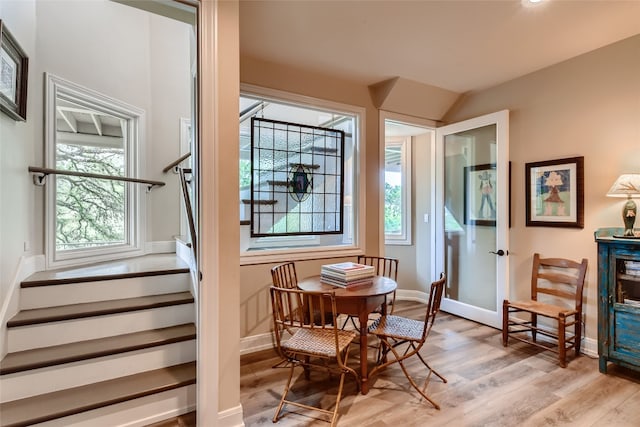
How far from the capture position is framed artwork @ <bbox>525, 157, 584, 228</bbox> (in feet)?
9.52

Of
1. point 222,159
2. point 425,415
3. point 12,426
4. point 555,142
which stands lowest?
point 425,415

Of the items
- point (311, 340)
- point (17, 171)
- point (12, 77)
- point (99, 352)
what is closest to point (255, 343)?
point (311, 340)

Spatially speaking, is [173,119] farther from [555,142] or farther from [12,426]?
[555,142]

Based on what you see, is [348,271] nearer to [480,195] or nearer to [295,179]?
[295,179]

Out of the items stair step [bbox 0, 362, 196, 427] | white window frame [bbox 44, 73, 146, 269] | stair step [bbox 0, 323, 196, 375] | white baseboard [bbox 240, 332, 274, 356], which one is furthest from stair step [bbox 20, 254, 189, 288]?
white baseboard [bbox 240, 332, 274, 356]

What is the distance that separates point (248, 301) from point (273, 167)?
1.32 m

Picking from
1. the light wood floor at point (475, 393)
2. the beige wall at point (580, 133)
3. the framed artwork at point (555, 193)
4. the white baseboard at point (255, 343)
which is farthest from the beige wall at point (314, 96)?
the framed artwork at point (555, 193)

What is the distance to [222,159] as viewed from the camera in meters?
1.83

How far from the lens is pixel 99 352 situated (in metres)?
1.98

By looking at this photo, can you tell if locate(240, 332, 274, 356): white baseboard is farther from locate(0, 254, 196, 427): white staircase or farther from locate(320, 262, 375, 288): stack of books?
locate(320, 262, 375, 288): stack of books

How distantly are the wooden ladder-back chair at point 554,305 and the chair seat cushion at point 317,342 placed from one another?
1.82 metres

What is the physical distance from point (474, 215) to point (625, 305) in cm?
159

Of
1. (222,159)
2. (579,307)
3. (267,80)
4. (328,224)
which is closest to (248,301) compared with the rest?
(328,224)

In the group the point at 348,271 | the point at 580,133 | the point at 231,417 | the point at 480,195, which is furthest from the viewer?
the point at 480,195
